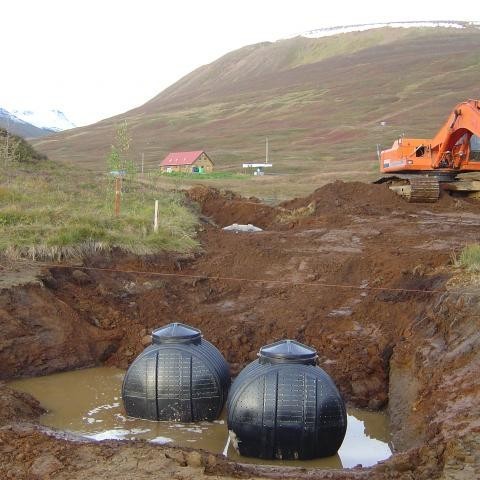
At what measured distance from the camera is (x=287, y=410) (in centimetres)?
619

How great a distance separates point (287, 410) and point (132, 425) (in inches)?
80.0

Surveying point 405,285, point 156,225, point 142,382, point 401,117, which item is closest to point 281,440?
point 142,382

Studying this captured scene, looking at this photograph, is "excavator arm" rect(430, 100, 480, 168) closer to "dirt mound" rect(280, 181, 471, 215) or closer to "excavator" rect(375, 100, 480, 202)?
"excavator" rect(375, 100, 480, 202)

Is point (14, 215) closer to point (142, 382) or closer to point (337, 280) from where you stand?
point (337, 280)

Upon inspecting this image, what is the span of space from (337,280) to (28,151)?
67.9 feet

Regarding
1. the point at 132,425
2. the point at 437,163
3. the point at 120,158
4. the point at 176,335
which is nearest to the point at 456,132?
the point at 437,163

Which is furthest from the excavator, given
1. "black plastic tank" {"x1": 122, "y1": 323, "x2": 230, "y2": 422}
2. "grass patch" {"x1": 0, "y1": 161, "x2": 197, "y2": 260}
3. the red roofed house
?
the red roofed house

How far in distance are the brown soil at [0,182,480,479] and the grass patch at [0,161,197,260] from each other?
0.49m

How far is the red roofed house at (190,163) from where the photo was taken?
55.9 m

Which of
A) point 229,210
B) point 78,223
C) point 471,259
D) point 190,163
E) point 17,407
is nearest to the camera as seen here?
point 17,407

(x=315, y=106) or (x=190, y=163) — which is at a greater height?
(x=315, y=106)

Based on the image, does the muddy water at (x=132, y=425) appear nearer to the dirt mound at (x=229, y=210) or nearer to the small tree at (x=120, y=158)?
the small tree at (x=120, y=158)

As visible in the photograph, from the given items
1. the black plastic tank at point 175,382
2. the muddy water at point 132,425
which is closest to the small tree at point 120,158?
the muddy water at point 132,425

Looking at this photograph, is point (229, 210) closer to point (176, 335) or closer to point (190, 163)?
point (176, 335)
